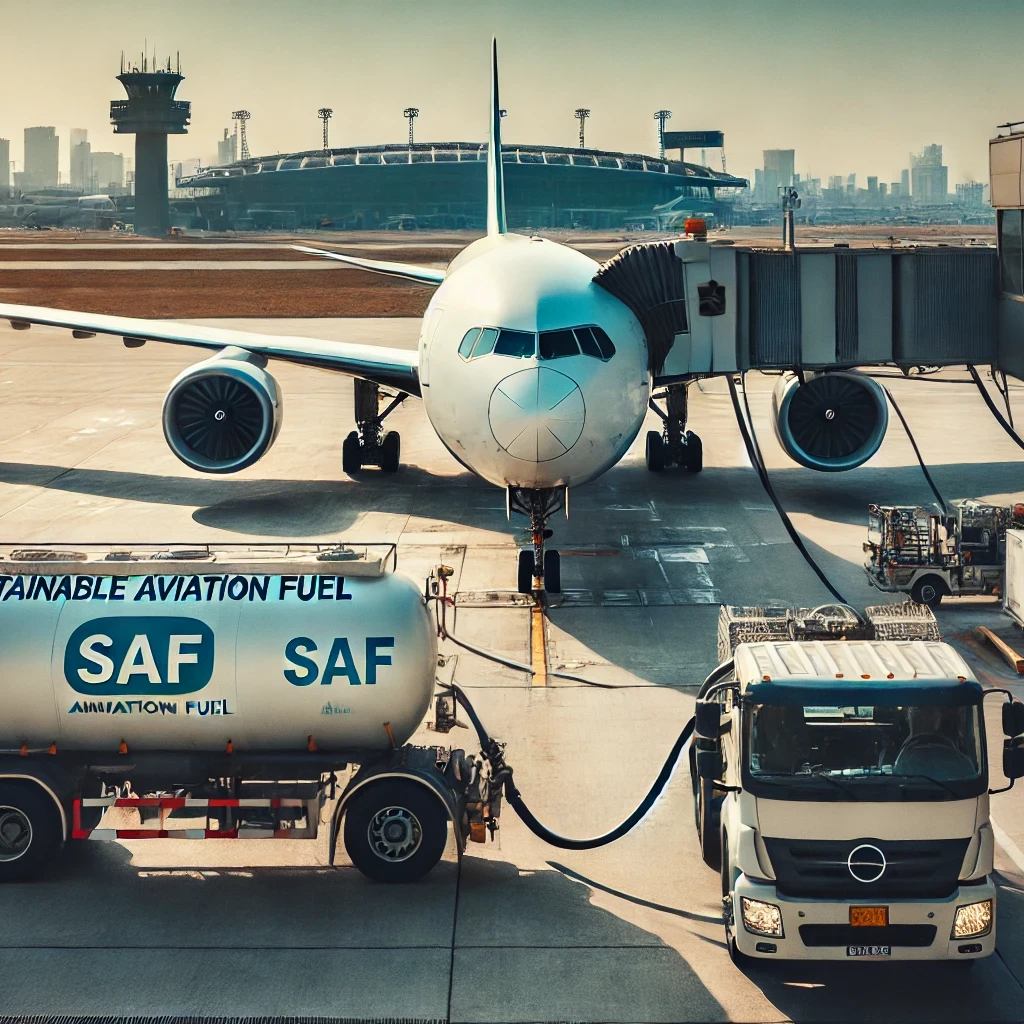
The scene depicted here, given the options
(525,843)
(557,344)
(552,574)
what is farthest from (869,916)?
(552,574)

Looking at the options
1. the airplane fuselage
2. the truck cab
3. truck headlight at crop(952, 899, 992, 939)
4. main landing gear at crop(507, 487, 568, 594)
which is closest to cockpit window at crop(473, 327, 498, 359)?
the airplane fuselage

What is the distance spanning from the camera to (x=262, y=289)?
92.4 m

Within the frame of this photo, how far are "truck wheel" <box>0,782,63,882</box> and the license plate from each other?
23.0 feet

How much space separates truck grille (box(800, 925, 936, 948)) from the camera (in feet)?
34.0

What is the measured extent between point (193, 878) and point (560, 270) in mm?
11952

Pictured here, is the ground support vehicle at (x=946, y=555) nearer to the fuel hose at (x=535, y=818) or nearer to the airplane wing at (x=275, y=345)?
the fuel hose at (x=535, y=818)

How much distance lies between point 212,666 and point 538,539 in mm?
9944

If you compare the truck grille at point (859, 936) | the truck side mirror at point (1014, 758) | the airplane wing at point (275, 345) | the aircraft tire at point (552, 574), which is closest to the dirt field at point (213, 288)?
the airplane wing at point (275, 345)

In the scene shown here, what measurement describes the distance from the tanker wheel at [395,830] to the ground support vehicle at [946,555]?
11.2 meters

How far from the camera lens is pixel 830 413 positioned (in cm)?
2962

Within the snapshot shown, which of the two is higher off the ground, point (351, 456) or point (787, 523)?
point (351, 456)

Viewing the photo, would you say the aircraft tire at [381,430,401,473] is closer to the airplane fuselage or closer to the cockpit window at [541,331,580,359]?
the airplane fuselage

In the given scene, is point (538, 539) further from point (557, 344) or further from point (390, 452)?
point (390, 452)

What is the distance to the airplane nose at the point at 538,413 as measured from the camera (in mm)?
19484
